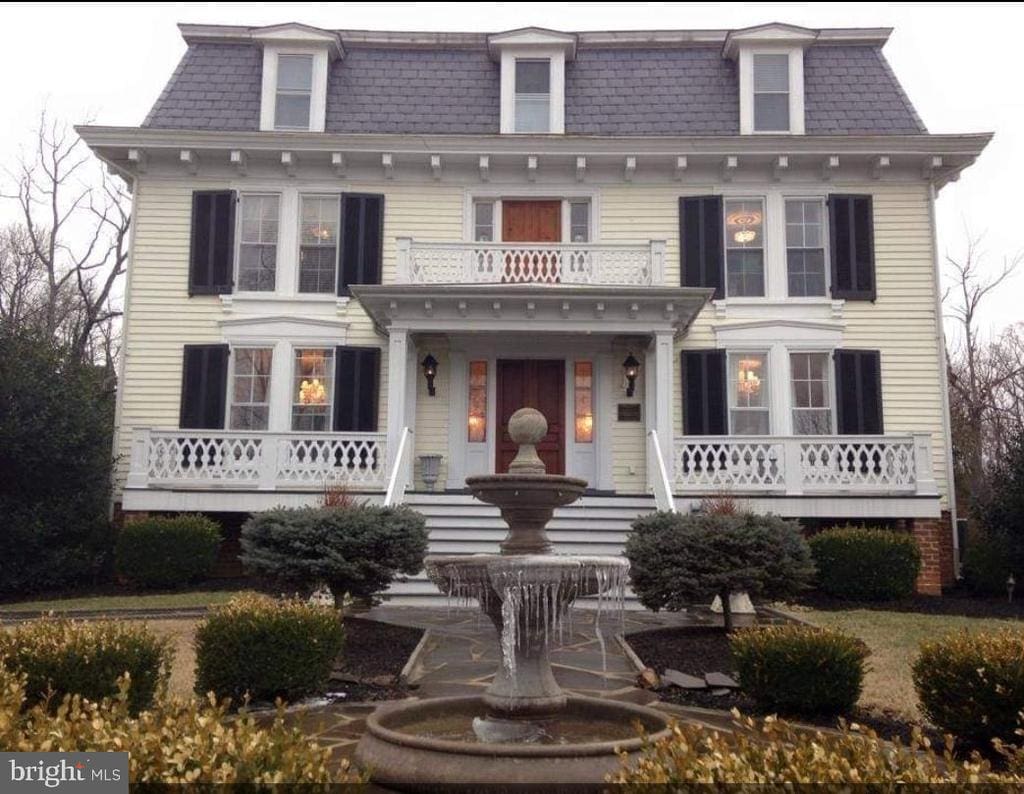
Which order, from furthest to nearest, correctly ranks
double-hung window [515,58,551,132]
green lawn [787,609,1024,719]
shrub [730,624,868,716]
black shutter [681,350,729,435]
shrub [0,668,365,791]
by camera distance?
double-hung window [515,58,551,132], black shutter [681,350,729,435], green lawn [787,609,1024,719], shrub [730,624,868,716], shrub [0,668,365,791]

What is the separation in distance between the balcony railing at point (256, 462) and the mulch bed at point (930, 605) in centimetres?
702

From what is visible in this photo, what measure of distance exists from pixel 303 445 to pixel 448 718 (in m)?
9.64

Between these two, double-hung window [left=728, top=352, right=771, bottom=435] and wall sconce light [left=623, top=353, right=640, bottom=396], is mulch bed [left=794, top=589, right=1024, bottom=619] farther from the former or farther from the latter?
wall sconce light [left=623, top=353, right=640, bottom=396]

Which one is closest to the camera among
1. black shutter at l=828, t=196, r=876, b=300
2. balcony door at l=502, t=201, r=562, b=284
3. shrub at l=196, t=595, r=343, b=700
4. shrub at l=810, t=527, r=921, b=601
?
shrub at l=196, t=595, r=343, b=700

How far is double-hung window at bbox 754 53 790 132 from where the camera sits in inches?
699

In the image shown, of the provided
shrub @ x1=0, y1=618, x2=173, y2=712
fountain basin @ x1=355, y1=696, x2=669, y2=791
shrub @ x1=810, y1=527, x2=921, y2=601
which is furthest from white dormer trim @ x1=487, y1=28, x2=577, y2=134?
fountain basin @ x1=355, y1=696, x2=669, y2=791

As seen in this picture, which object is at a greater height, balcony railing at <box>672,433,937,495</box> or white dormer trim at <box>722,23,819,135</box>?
white dormer trim at <box>722,23,819,135</box>

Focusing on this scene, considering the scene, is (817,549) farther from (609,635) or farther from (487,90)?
(487,90)

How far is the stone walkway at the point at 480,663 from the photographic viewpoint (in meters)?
6.77

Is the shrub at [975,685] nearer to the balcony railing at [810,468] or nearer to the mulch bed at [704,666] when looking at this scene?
the mulch bed at [704,666]

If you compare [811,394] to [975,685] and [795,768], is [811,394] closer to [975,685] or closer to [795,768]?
[975,685]

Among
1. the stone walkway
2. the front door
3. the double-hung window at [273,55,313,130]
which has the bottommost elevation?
the stone walkway

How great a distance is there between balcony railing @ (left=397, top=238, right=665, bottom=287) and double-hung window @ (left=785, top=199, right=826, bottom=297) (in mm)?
3069

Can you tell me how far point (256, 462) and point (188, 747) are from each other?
12224 millimetres
